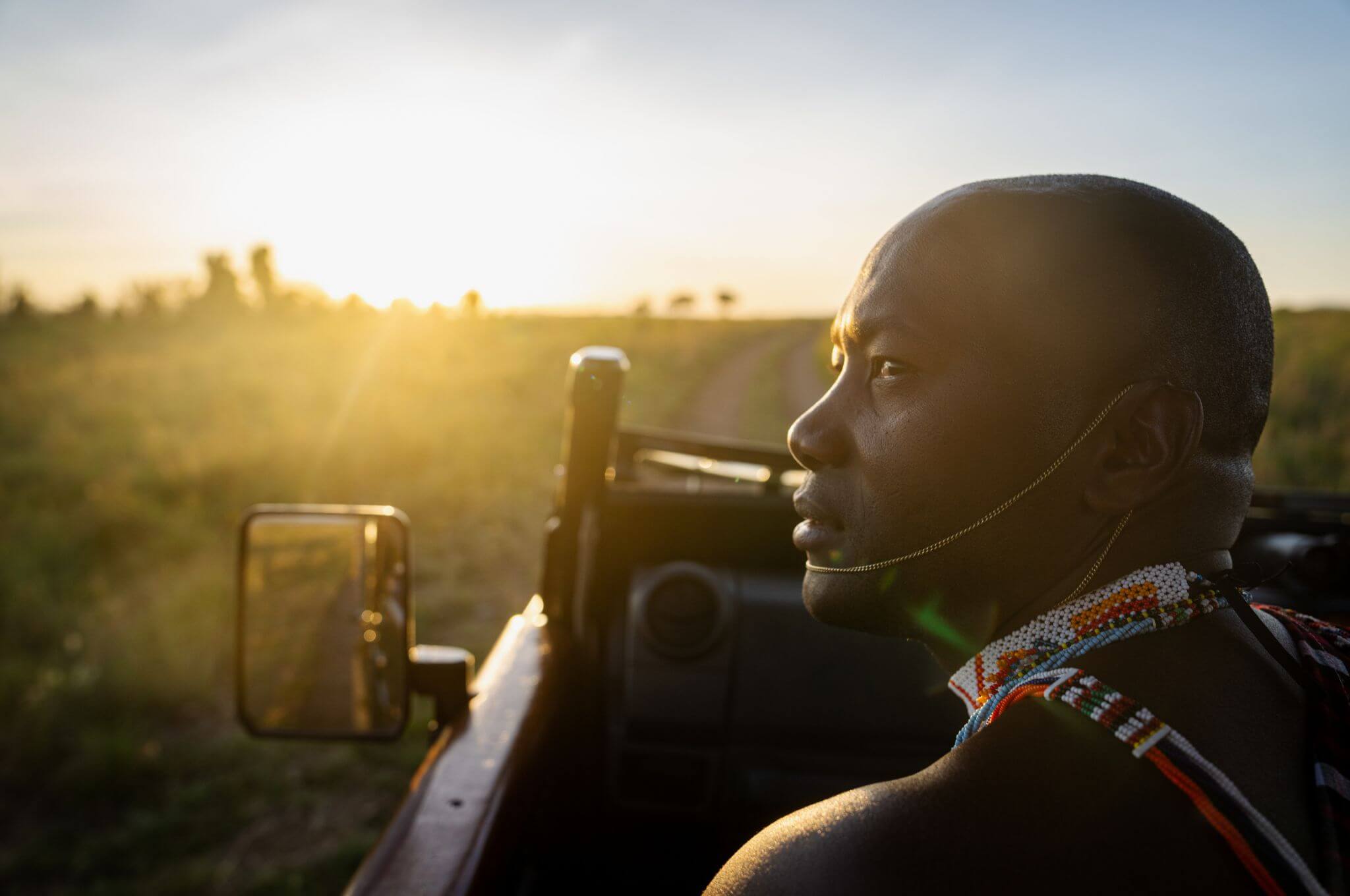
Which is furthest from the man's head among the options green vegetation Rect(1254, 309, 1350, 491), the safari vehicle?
green vegetation Rect(1254, 309, 1350, 491)

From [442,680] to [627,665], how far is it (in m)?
0.66

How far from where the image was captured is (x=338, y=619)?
220cm

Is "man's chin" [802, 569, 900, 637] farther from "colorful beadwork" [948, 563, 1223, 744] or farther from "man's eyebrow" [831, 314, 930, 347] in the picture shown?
"man's eyebrow" [831, 314, 930, 347]

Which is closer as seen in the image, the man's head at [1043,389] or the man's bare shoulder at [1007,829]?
the man's bare shoulder at [1007,829]

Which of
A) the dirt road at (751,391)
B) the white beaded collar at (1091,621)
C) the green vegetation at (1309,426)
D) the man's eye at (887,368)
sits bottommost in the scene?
the dirt road at (751,391)

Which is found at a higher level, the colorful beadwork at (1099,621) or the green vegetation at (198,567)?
the colorful beadwork at (1099,621)

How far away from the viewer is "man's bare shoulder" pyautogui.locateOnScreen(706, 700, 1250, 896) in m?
0.74

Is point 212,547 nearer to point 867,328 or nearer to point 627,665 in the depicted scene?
point 627,665

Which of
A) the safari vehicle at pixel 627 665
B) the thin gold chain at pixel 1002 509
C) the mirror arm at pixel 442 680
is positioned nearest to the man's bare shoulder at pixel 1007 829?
the thin gold chain at pixel 1002 509

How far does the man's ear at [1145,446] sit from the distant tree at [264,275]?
48446 mm

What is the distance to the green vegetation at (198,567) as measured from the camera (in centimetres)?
497

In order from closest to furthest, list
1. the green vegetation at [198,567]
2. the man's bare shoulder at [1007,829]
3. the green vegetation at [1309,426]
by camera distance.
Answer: the man's bare shoulder at [1007,829] → the green vegetation at [198,567] → the green vegetation at [1309,426]

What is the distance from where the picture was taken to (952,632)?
1.12 meters

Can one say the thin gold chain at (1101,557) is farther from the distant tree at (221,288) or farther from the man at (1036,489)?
the distant tree at (221,288)
